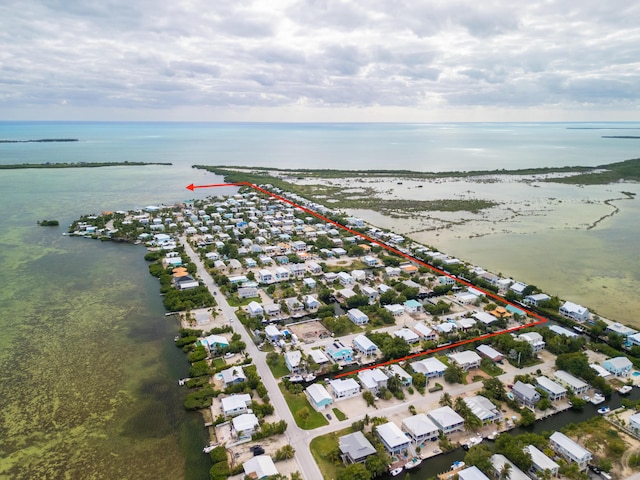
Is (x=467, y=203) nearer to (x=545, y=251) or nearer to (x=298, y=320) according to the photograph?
(x=545, y=251)

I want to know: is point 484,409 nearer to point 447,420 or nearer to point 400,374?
point 447,420

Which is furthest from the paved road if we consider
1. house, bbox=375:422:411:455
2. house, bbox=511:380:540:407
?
house, bbox=511:380:540:407

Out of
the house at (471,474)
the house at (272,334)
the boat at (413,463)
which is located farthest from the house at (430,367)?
the house at (272,334)

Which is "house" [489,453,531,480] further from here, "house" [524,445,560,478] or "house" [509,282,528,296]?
"house" [509,282,528,296]

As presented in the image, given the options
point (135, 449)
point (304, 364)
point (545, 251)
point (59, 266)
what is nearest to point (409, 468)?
point (304, 364)

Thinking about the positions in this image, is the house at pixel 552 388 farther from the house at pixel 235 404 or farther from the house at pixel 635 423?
the house at pixel 235 404

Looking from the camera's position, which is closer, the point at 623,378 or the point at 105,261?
the point at 623,378
